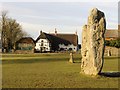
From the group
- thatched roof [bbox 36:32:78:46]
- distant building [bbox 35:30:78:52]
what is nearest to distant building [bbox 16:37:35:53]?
distant building [bbox 35:30:78:52]

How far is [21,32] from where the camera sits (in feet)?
342

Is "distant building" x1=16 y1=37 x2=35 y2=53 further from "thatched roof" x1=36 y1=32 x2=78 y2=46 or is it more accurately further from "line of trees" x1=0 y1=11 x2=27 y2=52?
"line of trees" x1=0 y1=11 x2=27 y2=52

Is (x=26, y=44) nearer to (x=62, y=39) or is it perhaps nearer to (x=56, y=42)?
(x=56, y=42)

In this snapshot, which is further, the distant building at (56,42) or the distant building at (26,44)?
the distant building at (26,44)

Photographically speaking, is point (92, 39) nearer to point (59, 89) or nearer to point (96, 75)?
point (96, 75)

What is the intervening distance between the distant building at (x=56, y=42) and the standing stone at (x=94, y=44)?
97.5m

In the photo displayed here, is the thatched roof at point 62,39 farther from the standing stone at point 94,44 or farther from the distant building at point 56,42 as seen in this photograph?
the standing stone at point 94,44

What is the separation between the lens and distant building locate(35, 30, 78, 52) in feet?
385

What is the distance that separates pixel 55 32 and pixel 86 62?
11637cm

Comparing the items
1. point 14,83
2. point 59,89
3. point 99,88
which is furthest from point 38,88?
point 99,88

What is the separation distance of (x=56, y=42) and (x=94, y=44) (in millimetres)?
106050

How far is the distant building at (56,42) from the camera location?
11750 centimetres

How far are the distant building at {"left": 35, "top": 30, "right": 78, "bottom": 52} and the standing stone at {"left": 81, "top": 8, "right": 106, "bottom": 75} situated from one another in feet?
320

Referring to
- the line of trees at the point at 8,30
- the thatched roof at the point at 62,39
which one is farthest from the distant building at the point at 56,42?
the line of trees at the point at 8,30
